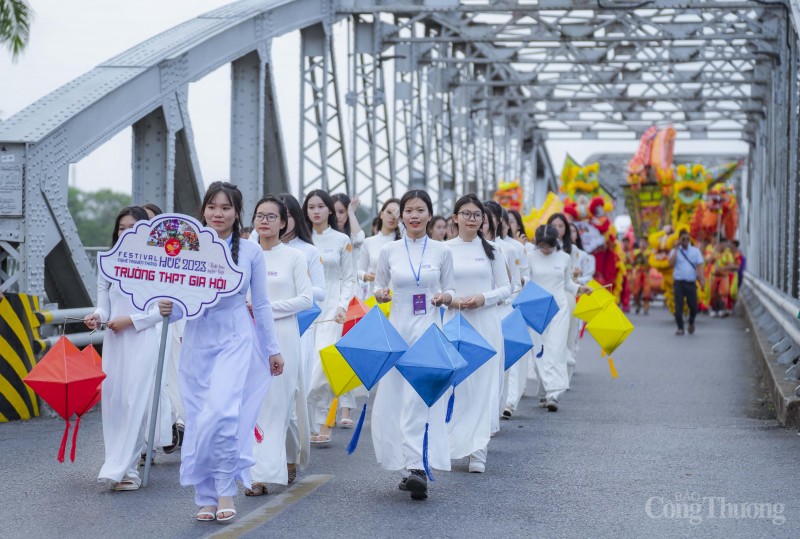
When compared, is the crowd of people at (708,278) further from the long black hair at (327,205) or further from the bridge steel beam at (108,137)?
the long black hair at (327,205)

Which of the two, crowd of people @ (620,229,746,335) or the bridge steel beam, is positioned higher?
the bridge steel beam

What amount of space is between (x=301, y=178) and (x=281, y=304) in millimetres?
10462

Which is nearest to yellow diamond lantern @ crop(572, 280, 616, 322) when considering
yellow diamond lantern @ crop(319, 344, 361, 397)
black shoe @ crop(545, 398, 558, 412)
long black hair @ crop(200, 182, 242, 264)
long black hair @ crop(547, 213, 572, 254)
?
long black hair @ crop(547, 213, 572, 254)

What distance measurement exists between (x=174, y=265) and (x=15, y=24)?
10.4 metres

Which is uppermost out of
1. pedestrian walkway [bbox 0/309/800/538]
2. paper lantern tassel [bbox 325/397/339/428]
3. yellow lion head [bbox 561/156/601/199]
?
yellow lion head [bbox 561/156/601/199]

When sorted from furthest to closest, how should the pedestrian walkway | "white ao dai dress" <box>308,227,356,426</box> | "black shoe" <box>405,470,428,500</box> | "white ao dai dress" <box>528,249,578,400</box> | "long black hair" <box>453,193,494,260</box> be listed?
"white ao dai dress" <box>528,249,578,400</box> → "white ao dai dress" <box>308,227,356,426</box> → "long black hair" <box>453,193,494,260</box> → "black shoe" <box>405,470,428,500</box> → the pedestrian walkway

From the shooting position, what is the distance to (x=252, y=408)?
6.30 meters

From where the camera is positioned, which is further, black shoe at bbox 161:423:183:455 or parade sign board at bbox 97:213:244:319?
black shoe at bbox 161:423:183:455

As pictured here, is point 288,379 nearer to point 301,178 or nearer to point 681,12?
point 301,178

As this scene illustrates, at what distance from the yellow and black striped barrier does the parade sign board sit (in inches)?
132

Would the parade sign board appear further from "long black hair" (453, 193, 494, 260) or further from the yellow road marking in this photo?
"long black hair" (453, 193, 494, 260)

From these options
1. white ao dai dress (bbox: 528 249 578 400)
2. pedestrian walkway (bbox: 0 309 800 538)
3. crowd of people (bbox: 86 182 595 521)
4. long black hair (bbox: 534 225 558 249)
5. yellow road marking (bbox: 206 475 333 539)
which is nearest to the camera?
yellow road marking (bbox: 206 475 333 539)

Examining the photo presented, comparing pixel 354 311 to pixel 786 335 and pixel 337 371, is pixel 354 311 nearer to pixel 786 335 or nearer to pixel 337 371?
pixel 337 371

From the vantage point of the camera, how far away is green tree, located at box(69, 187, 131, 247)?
3430 inches
